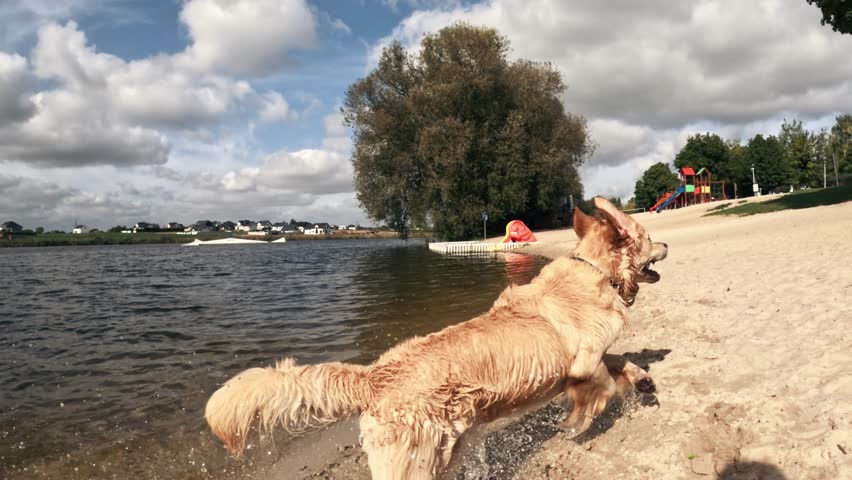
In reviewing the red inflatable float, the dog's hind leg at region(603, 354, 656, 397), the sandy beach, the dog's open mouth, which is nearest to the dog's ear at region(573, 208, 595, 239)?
the dog's open mouth

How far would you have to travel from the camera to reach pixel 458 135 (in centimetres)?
4156

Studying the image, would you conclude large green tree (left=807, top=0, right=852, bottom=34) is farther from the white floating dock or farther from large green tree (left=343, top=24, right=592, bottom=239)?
large green tree (left=343, top=24, right=592, bottom=239)

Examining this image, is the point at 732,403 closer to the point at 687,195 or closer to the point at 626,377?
the point at 626,377

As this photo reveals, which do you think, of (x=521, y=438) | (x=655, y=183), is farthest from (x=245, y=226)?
(x=521, y=438)

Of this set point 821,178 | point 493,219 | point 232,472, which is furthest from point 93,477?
point 821,178

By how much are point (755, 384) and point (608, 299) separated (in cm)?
167

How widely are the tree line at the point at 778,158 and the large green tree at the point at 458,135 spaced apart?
45.2m

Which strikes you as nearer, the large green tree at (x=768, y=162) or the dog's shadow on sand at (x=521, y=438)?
the dog's shadow on sand at (x=521, y=438)

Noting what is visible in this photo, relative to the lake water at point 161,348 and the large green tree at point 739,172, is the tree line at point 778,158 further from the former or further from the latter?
the lake water at point 161,348

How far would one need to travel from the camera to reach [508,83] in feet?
146

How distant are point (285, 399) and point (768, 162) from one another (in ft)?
306

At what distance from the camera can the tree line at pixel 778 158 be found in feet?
241

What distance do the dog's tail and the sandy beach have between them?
1.84m

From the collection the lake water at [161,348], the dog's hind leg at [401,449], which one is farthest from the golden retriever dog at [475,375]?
the lake water at [161,348]
